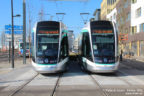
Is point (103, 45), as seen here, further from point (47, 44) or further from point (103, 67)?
point (47, 44)

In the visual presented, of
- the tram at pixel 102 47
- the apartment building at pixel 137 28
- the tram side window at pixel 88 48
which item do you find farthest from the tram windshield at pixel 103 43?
the apartment building at pixel 137 28

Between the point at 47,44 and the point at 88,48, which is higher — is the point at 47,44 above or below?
above

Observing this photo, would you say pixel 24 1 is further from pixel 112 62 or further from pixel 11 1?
pixel 112 62

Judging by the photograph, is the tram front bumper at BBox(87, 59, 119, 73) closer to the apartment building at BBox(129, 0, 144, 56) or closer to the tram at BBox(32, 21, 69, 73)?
the tram at BBox(32, 21, 69, 73)

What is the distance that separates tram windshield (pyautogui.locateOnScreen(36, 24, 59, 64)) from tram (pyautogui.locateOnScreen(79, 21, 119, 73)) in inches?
85.0

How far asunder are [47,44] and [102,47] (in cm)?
345

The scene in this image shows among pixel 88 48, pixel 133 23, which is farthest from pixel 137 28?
pixel 88 48

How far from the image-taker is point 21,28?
68.8ft

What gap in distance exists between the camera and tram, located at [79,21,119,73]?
10.9 metres

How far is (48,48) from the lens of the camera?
1105 centimetres

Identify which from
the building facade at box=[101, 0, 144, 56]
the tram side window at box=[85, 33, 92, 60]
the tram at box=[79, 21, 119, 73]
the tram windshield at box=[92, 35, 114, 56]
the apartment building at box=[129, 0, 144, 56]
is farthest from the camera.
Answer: the apartment building at box=[129, 0, 144, 56]

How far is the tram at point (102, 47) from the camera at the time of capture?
10.9m

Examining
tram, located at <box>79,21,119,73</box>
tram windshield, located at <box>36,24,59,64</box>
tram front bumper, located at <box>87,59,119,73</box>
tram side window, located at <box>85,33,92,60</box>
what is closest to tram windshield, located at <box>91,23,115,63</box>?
tram, located at <box>79,21,119,73</box>

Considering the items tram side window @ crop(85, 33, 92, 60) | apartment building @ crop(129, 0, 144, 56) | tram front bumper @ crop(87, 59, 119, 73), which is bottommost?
tram front bumper @ crop(87, 59, 119, 73)
